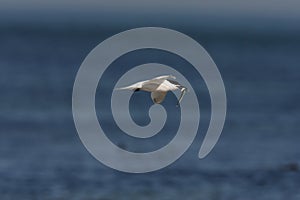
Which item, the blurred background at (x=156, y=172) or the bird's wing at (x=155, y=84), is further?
the blurred background at (x=156, y=172)

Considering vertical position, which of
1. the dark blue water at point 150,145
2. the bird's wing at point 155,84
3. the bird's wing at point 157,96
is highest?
the dark blue water at point 150,145

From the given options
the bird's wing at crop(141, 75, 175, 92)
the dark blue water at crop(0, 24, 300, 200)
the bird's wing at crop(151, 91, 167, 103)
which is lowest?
the bird's wing at crop(151, 91, 167, 103)

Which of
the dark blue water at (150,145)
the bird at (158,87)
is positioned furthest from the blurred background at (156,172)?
the bird at (158,87)

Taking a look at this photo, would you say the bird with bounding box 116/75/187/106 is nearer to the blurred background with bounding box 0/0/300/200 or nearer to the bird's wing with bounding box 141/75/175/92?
the bird's wing with bounding box 141/75/175/92

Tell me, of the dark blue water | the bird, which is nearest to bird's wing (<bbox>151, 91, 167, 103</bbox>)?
the bird

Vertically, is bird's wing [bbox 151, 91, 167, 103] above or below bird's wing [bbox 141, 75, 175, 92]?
below

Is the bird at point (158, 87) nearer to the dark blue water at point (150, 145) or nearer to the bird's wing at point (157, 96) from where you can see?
→ the bird's wing at point (157, 96)

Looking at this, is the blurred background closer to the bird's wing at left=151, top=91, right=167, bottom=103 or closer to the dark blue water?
the dark blue water

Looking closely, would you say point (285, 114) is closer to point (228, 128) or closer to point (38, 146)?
point (228, 128)

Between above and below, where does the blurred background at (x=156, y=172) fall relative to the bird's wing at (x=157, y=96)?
above

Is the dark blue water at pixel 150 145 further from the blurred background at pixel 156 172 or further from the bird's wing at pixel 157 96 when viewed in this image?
the bird's wing at pixel 157 96

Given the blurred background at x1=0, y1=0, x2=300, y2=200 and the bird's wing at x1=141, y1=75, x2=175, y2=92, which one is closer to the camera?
the bird's wing at x1=141, y1=75, x2=175, y2=92

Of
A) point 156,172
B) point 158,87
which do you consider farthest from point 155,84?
point 156,172

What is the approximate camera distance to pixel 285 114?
3362cm
